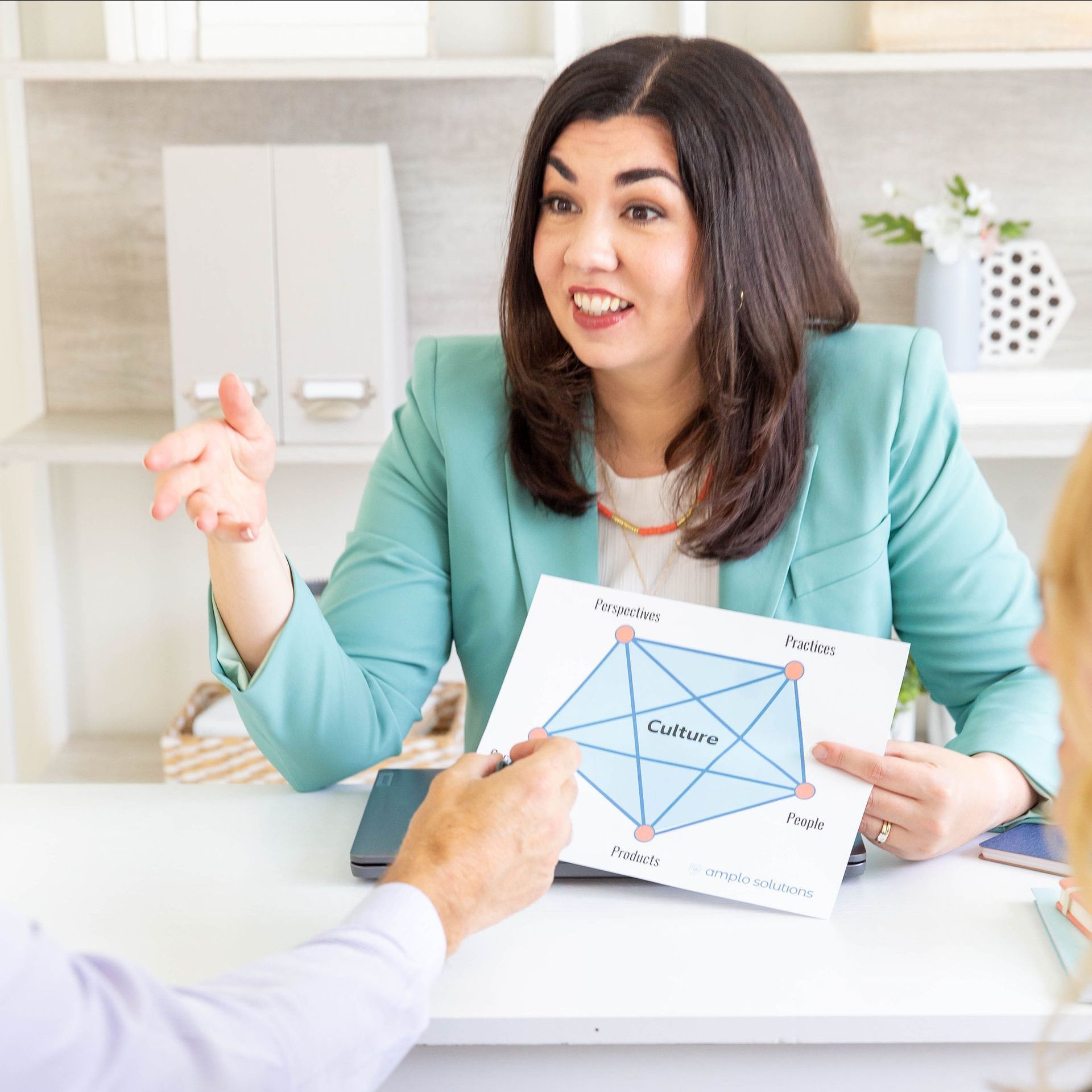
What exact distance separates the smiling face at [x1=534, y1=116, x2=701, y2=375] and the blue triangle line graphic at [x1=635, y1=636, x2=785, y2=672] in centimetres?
38

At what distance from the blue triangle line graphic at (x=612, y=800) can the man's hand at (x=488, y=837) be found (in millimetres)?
51

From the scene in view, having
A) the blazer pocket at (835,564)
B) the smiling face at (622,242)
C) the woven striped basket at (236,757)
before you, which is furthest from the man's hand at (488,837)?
the woven striped basket at (236,757)

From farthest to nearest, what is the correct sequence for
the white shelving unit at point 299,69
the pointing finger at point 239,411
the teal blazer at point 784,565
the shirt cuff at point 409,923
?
the white shelving unit at point 299,69 → the teal blazer at point 784,565 → the pointing finger at point 239,411 → the shirt cuff at point 409,923

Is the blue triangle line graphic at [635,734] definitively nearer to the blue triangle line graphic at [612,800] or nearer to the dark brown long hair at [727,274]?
the blue triangle line graphic at [612,800]

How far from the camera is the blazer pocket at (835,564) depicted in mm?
1258

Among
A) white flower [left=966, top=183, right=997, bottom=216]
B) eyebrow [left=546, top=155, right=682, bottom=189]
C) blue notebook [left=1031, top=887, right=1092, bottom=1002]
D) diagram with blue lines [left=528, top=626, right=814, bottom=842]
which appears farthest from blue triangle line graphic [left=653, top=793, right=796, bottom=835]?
white flower [left=966, top=183, right=997, bottom=216]

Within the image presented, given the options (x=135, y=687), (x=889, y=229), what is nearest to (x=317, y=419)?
(x=135, y=687)

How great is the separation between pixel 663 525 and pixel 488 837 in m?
0.56

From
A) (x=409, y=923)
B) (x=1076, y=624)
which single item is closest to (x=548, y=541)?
(x=409, y=923)

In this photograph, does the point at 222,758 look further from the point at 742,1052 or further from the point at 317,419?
the point at 742,1052

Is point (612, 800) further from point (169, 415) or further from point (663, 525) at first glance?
point (169, 415)

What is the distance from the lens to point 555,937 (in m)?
0.91

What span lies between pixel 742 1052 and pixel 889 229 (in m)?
1.67

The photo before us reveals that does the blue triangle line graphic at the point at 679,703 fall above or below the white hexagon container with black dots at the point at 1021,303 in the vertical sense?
below
